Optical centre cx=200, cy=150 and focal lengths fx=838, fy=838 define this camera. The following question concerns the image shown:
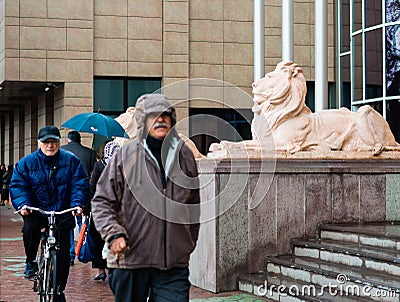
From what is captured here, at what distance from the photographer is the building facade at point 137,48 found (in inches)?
1155

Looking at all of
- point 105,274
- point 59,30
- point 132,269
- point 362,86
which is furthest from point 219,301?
point 59,30

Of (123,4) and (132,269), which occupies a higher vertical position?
(123,4)

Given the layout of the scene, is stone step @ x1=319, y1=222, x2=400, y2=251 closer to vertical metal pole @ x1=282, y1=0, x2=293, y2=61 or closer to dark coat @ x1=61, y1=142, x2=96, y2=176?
dark coat @ x1=61, y1=142, x2=96, y2=176

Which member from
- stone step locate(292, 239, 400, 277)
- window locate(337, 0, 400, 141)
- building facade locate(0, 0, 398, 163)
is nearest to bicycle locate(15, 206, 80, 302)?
stone step locate(292, 239, 400, 277)

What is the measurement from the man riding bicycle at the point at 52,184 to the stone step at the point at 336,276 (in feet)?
9.07

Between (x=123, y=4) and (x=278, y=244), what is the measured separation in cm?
2131

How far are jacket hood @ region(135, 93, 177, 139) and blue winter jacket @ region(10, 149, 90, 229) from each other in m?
2.41

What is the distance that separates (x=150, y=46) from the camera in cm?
3047

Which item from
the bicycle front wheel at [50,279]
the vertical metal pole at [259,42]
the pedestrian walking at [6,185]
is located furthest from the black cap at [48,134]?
the pedestrian walking at [6,185]

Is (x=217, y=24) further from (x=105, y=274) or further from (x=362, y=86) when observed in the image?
(x=105, y=274)

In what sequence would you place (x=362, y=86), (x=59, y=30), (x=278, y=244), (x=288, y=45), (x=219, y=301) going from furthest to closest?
(x=59, y=30) → (x=362, y=86) → (x=288, y=45) → (x=278, y=244) → (x=219, y=301)

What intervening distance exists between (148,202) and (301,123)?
628cm

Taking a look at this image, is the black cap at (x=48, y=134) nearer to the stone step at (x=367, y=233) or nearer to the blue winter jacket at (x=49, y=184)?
the blue winter jacket at (x=49, y=184)

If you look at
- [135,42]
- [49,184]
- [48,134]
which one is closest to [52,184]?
[49,184]
